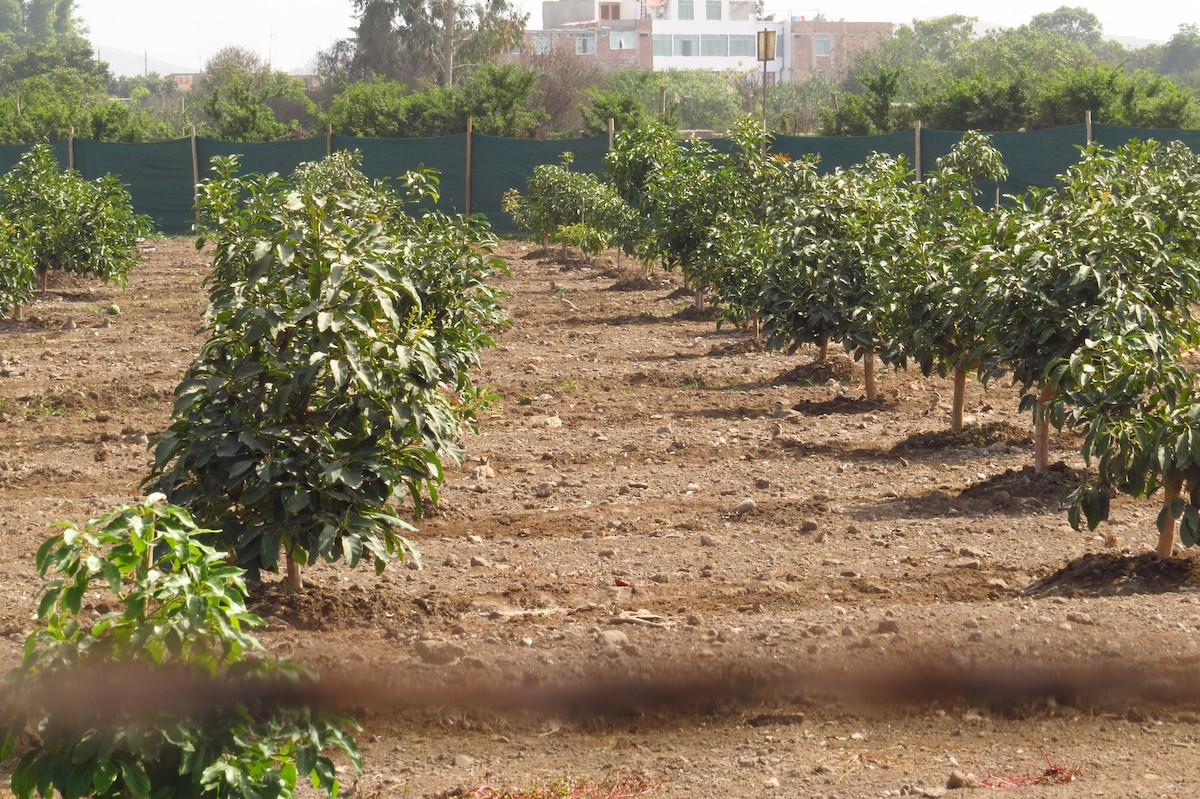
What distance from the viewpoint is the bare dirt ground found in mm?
3732

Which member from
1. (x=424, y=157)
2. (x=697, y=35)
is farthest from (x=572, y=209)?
(x=697, y=35)

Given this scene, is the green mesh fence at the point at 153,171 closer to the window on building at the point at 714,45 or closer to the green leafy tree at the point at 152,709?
the green leafy tree at the point at 152,709

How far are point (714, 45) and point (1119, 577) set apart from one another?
11008cm

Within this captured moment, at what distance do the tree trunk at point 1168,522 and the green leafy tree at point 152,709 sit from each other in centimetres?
300

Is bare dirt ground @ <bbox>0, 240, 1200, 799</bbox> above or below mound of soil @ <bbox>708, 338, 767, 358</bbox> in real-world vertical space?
below

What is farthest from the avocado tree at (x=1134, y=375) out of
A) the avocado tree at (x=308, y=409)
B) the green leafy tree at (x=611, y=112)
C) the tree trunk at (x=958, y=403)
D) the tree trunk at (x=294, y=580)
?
the green leafy tree at (x=611, y=112)

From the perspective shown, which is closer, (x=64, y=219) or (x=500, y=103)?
(x=64, y=219)

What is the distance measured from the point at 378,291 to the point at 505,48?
4611cm

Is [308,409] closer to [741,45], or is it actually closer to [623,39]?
[623,39]

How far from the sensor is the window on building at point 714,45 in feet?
363

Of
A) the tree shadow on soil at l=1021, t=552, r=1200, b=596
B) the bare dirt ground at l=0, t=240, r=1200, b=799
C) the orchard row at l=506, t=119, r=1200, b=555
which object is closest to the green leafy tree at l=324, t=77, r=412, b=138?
the orchard row at l=506, t=119, r=1200, b=555

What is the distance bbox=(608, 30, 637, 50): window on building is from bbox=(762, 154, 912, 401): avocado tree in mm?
92559

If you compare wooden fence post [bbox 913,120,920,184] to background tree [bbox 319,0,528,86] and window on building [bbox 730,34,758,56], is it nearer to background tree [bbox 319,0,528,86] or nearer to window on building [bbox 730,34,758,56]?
background tree [bbox 319,0,528,86]

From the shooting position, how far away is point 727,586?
17.4 feet
